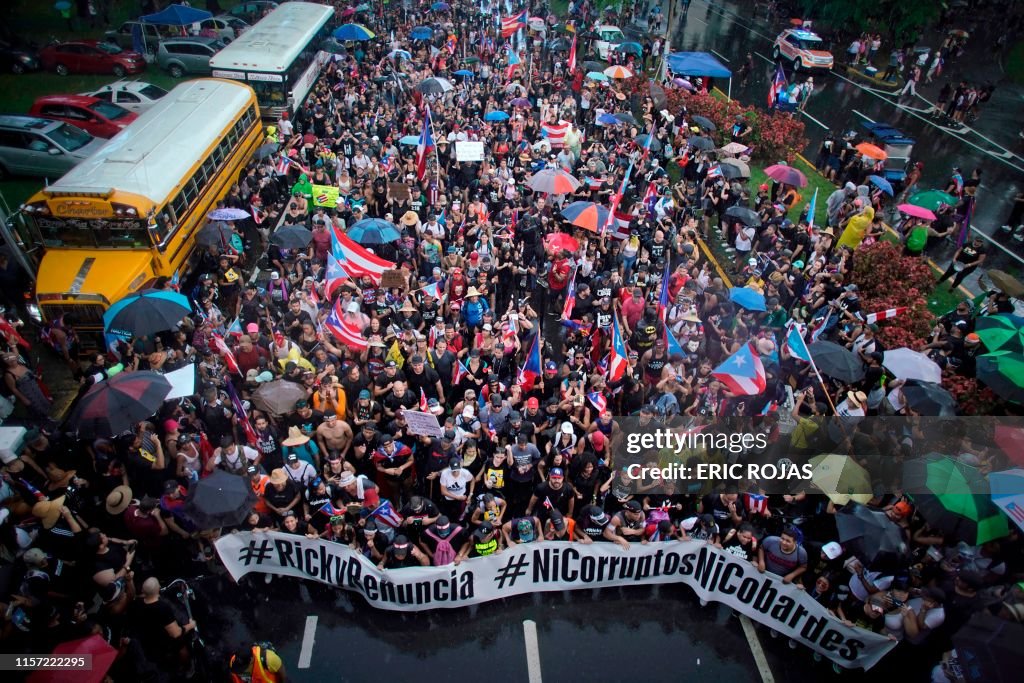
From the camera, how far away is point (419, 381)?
9.26m

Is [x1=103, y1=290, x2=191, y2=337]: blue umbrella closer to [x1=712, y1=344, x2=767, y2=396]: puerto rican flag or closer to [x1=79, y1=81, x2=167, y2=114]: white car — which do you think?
[x1=712, y1=344, x2=767, y2=396]: puerto rican flag

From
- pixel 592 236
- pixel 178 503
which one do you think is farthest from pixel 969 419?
pixel 178 503

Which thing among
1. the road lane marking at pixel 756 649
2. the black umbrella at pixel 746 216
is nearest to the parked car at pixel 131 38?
the black umbrella at pixel 746 216

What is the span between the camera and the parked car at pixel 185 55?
82.9ft

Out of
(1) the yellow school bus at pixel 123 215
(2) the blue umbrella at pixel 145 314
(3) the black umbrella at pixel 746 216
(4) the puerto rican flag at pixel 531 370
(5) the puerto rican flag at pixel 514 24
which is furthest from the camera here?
(5) the puerto rican flag at pixel 514 24

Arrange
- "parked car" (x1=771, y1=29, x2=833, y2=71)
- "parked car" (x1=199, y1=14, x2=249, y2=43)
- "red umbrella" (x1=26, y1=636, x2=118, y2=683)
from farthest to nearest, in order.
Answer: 1. "parked car" (x1=771, y1=29, x2=833, y2=71)
2. "parked car" (x1=199, y1=14, x2=249, y2=43)
3. "red umbrella" (x1=26, y1=636, x2=118, y2=683)

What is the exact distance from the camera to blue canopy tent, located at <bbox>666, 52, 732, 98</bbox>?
78.5 feet

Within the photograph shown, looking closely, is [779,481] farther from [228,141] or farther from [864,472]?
[228,141]

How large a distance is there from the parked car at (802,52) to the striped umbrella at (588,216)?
24.9 meters

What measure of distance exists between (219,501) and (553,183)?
31.9ft

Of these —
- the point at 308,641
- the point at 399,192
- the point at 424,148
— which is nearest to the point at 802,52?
the point at 424,148

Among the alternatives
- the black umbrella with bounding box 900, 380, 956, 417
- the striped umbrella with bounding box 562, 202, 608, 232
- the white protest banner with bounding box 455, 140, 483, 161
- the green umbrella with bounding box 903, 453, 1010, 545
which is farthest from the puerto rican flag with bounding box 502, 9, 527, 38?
the green umbrella with bounding box 903, 453, 1010, 545

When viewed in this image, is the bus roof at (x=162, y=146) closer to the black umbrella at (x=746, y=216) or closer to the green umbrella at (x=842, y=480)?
the black umbrella at (x=746, y=216)

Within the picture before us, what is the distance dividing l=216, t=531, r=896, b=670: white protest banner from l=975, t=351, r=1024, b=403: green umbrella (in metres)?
5.04
